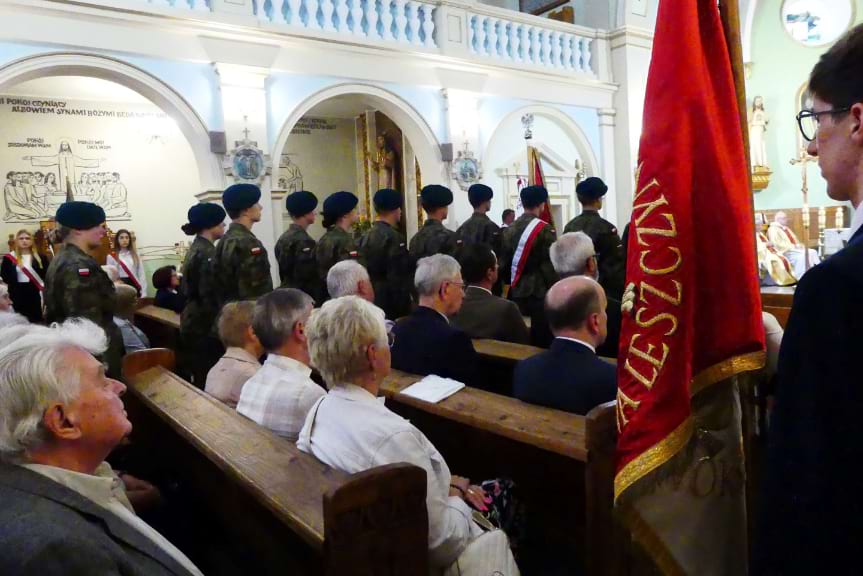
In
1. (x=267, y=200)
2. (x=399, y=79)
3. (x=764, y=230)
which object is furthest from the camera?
(x=764, y=230)

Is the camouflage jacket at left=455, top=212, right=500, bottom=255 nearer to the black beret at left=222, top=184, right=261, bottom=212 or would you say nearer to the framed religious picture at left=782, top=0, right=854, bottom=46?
the black beret at left=222, top=184, right=261, bottom=212

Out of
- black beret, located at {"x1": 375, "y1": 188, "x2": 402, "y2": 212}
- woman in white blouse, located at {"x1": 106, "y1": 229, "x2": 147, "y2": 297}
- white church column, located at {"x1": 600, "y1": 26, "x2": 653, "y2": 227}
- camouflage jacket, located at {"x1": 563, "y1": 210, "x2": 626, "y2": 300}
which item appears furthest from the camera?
white church column, located at {"x1": 600, "y1": 26, "x2": 653, "y2": 227}

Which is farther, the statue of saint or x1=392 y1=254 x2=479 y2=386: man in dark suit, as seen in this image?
the statue of saint

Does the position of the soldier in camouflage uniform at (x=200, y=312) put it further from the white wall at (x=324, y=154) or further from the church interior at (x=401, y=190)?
the white wall at (x=324, y=154)

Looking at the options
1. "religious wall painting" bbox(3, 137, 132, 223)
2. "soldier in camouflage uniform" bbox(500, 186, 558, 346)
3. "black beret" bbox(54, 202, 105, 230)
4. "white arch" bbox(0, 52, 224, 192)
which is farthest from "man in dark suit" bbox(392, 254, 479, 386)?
"religious wall painting" bbox(3, 137, 132, 223)

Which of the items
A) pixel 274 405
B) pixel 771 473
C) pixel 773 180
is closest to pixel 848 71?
pixel 771 473

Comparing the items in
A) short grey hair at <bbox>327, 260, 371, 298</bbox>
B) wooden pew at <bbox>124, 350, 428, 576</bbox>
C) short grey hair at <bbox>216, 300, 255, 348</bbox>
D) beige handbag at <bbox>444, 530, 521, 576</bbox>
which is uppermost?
short grey hair at <bbox>327, 260, 371, 298</bbox>

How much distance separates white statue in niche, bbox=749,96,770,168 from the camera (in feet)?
42.9

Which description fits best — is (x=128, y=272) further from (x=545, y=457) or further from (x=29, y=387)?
(x=29, y=387)

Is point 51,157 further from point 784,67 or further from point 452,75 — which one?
point 784,67

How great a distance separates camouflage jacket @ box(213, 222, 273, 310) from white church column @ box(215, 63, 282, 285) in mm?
2560

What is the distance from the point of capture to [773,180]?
1354 centimetres

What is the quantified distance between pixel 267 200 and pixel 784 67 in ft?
36.4

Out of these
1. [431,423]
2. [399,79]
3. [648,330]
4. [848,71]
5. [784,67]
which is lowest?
[431,423]
